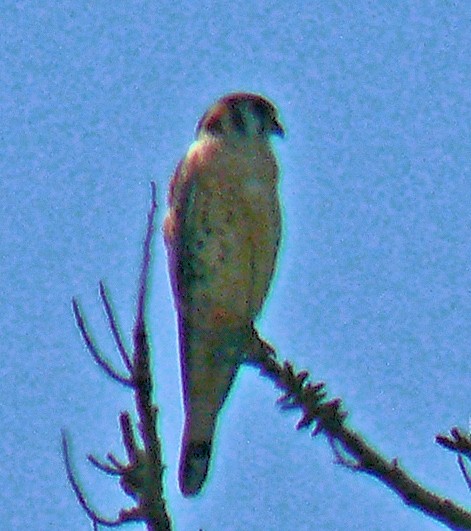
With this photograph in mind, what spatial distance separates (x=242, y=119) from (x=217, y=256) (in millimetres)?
661

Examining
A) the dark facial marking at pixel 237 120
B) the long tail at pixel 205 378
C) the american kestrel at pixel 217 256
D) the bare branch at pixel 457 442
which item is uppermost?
the dark facial marking at pixel 237 120

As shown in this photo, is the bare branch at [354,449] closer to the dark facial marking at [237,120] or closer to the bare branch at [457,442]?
the bare branch at [457,442]

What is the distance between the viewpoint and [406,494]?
2732 mm

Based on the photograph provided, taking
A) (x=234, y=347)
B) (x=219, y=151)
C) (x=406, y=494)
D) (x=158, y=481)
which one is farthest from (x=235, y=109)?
(x=158, y=481)

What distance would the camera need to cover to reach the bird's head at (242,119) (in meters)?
4.84

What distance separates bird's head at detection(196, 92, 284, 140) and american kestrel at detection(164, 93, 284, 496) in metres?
0.11

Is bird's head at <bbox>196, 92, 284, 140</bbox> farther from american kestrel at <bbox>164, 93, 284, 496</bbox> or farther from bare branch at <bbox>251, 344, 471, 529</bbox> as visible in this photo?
bare branch at <bbox>251, 344, 471, 529</bbox>

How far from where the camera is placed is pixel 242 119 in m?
4.87

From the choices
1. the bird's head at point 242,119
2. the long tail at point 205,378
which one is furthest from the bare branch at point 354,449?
the bird's head at point 242,119

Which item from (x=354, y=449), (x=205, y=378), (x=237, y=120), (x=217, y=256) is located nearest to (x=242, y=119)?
(x=237, y=120)

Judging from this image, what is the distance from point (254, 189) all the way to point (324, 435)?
1888 millimetres

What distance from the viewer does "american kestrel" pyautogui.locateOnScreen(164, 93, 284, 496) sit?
14.6 feet

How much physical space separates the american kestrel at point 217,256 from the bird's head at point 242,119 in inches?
4.2

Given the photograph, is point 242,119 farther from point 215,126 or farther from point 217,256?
point 217,256
